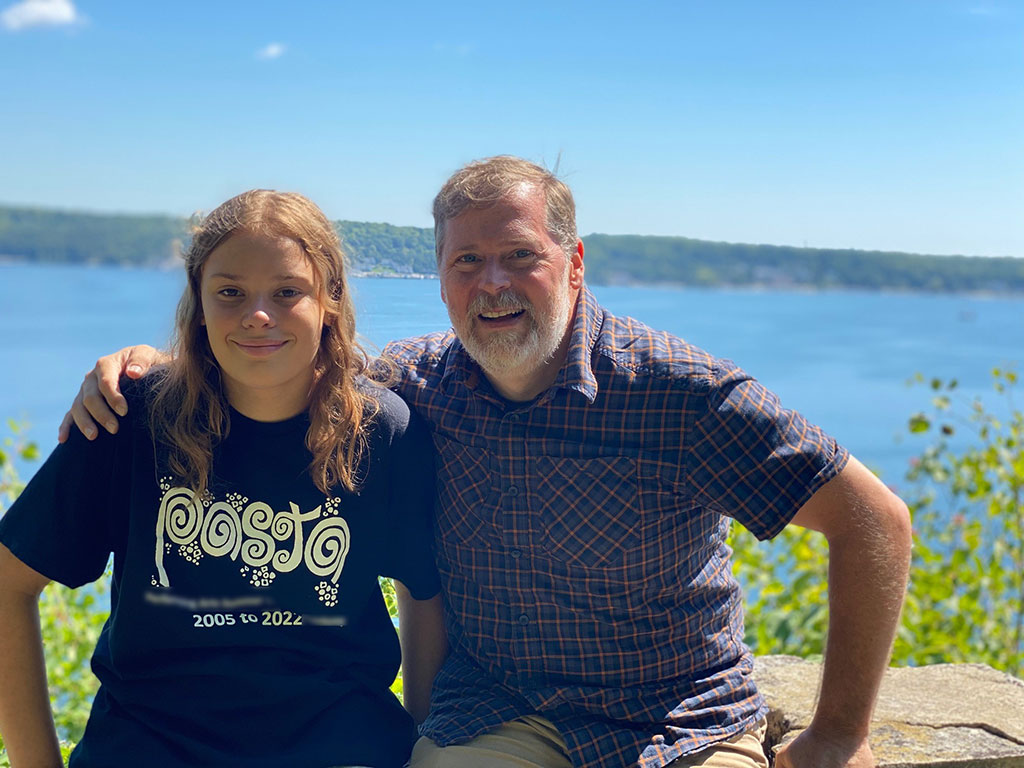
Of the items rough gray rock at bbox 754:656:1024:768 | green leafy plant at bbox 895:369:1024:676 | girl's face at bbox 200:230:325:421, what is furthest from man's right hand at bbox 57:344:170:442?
green leafy plant at bbox 895:369:1024:676

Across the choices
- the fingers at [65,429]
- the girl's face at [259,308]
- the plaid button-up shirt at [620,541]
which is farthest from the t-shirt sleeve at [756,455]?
the fingers at [65,429]

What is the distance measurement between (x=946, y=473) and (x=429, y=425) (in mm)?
2936

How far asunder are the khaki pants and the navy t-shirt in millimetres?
91

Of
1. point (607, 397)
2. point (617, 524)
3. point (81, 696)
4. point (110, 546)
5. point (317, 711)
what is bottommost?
point (81, 696)

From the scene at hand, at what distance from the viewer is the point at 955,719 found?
2.34 m

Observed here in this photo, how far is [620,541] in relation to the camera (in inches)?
78.9

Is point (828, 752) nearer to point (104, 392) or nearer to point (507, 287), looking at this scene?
point (507, 287)

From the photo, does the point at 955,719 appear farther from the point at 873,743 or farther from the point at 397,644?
the point at 397,644

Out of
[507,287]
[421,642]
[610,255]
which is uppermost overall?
[610,255]

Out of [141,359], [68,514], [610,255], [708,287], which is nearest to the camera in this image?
[68,514]

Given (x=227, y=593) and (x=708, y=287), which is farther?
(x=708, y=287)

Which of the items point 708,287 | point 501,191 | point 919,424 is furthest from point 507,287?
point 919,424

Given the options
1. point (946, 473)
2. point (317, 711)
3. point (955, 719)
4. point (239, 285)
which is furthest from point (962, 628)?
point (239, 285)

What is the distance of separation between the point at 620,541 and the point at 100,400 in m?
1.06
